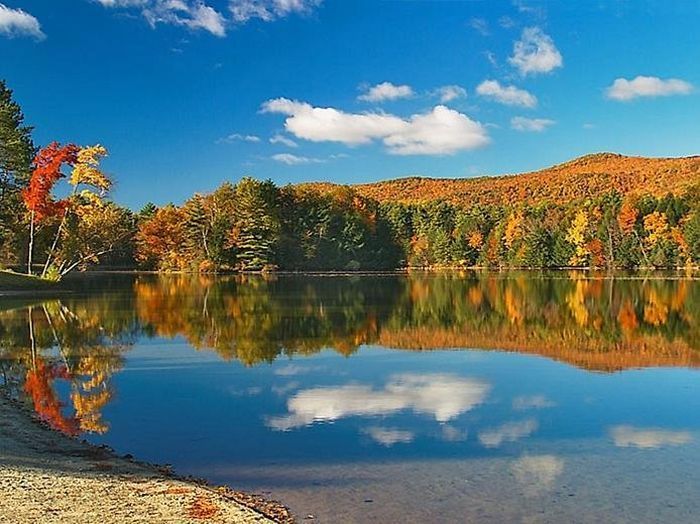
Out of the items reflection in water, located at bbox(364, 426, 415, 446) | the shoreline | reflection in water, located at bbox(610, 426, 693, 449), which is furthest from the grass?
reflection in water, located at bbox(610, 426, 693, 449)

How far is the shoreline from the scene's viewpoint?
235 inches

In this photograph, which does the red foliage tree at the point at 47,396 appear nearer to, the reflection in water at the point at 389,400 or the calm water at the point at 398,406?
the calm water at the point at 398,406

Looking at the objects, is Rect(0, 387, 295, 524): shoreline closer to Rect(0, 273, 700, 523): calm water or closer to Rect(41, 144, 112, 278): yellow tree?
Rect(0, 273, 700, 523): calm water

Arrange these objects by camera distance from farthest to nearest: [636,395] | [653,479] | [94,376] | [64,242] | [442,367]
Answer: [64,242] < [442,367] < [94,376] < [636,395] < [653,479]

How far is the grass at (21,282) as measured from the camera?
39.6 meters

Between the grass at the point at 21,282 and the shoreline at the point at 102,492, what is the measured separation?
33845mm

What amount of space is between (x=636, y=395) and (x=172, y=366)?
8997mm

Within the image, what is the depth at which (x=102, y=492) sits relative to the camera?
21.7 feet

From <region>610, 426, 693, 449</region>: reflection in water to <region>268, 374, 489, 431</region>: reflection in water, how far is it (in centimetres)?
225

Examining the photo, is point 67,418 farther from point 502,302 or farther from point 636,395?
point 502,302

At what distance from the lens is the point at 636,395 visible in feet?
40.6

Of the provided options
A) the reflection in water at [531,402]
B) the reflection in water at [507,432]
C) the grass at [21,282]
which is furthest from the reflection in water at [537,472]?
the grass at [21,282]

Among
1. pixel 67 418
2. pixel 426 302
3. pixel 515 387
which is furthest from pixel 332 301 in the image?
pixel 67 418

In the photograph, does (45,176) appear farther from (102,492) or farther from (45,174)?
(102,492)
